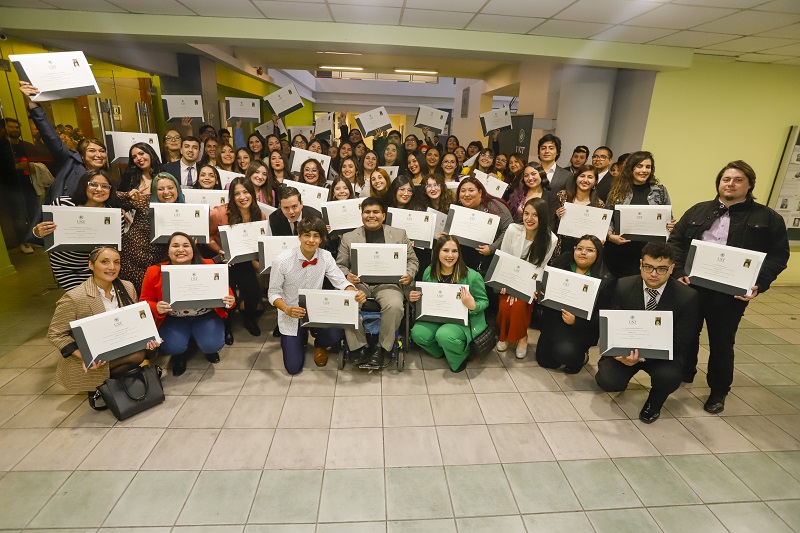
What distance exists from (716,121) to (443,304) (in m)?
5.36

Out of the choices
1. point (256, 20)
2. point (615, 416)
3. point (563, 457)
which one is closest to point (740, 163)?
point (615, 416)

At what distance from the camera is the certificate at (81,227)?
2977mm

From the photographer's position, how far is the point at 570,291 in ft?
10.0

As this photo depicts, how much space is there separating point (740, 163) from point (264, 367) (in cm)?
384

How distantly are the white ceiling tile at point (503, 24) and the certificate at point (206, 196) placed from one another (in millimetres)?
3178

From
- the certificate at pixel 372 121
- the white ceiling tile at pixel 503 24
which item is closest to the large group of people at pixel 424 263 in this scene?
the white ceiling tile at pixel 503 24

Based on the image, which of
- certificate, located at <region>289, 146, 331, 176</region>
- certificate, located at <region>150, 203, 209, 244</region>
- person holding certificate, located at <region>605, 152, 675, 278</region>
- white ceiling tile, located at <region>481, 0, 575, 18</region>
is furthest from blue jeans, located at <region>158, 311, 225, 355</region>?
white ceiling tile, located at <region>481, 0, 575, 18</region>

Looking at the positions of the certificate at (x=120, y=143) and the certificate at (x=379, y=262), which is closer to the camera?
the certificate at (x=379, y=262)

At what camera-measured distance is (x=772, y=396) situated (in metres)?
3.28

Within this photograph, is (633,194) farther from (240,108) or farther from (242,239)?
(240,108)

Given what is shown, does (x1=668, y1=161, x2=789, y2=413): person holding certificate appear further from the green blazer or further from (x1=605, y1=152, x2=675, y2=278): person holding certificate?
the green blazer

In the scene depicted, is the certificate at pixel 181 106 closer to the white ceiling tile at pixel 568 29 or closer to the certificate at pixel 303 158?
the certificate at pixel 303 158

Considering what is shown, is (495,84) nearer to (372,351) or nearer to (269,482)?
(372,351)

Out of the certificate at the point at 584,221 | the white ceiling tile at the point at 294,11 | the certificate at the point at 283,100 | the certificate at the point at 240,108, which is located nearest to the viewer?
the certificate at the point at 584,221
